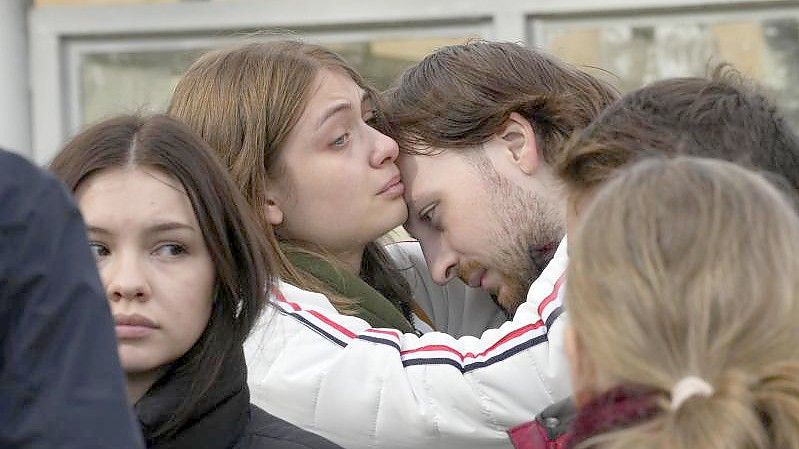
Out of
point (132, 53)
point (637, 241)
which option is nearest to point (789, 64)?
point (132, 53)

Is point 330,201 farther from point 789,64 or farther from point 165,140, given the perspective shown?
point 789,64

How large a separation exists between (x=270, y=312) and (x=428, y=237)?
1.46 feet

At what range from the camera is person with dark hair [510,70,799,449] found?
81.4 inches

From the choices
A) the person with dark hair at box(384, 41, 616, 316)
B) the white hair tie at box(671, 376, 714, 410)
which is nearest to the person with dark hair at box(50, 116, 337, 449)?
the person with dark hair at box(384, 41, 616, 316)

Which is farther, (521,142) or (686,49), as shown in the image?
(686,49)

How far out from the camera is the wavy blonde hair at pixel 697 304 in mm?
1453

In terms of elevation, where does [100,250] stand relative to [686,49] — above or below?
above

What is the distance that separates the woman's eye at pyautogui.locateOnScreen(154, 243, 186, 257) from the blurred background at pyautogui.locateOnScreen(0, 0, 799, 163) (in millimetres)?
2759

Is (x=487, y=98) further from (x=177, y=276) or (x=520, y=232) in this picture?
(x=177, y=276)

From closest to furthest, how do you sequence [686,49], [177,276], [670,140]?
[670,140] < [177,276] < [686,49]

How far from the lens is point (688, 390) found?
4.82ft

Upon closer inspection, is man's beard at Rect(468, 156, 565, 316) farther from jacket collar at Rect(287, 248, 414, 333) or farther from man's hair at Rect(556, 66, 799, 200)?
man's hair at Rect(556, 66, 799, 200)

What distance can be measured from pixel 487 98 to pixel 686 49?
2.43m

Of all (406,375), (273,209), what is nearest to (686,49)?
(273,209)
